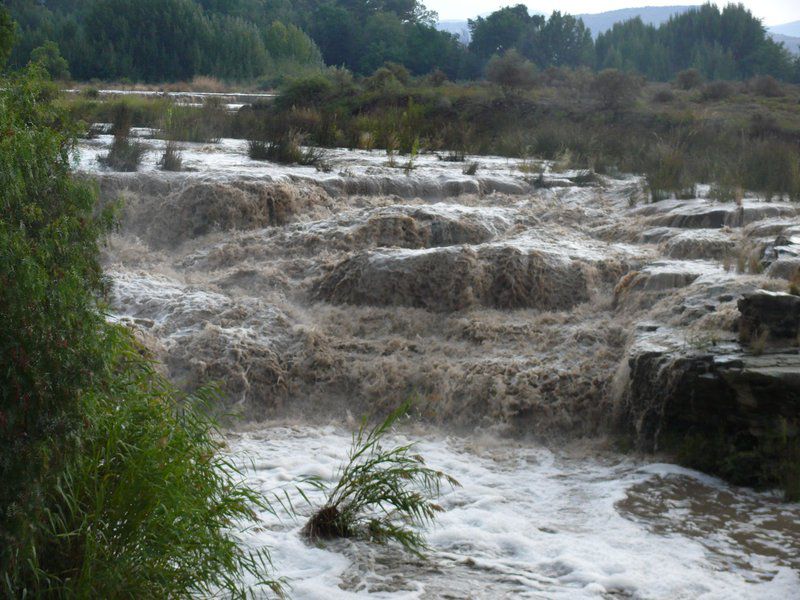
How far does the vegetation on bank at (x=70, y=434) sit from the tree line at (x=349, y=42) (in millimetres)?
33739

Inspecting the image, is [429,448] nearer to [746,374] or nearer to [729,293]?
[746,374]

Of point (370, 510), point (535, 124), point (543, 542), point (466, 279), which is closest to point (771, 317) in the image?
point (543, 542)

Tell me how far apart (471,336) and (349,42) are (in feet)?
164

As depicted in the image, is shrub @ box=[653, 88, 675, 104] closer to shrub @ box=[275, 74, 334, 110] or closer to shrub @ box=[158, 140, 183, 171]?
shrub @ box=[275, 74, 334, 110]

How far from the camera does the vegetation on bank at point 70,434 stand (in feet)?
9.40

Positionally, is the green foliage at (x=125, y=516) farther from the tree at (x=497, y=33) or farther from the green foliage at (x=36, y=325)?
the tree at (x=497, y=33)

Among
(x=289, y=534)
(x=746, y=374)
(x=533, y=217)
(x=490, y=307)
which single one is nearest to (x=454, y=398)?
(x=490, y=307)

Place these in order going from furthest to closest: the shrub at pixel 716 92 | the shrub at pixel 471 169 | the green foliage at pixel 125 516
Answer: the shrub at pixel 716 92 → the shrub at pixel 471 169 → the green foliage at pixel 125 516

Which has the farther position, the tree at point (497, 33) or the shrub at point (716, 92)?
the tree at point (497, 33)

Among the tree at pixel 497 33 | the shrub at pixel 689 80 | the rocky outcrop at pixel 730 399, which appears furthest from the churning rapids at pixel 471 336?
the tree at pixel 497 33

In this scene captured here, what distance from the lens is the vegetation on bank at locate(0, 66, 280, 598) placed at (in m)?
2.87

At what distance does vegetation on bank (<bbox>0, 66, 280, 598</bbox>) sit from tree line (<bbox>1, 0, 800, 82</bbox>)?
33739mm

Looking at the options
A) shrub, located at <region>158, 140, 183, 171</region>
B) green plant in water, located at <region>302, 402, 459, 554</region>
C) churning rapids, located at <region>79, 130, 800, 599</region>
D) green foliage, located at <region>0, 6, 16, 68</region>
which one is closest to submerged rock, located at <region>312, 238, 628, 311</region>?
churning rapids, located at <region>79, 130, 800, 599</region>

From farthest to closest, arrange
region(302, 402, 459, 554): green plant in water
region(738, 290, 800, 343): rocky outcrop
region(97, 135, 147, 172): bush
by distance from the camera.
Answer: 1. region(97, 135, 147, 172): bush
2. region(738, 290, 800, 343): rocky outcrop
3. region(302, 402, 459, 554): green plant in water
